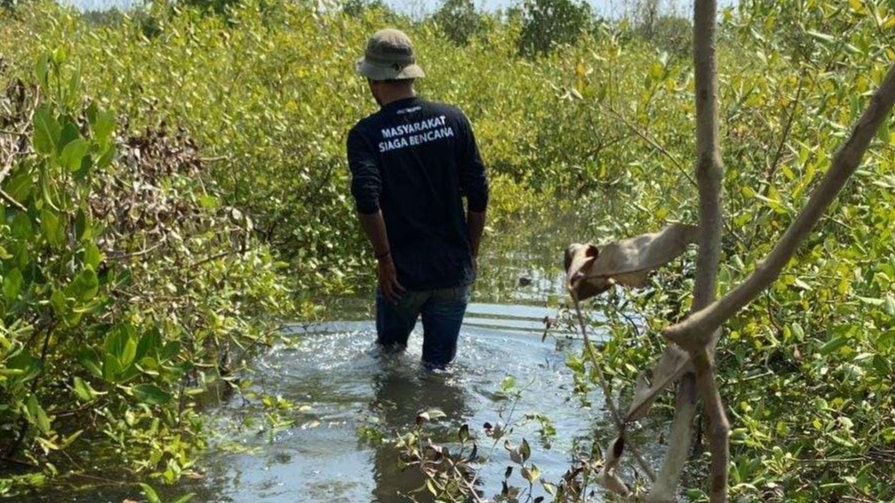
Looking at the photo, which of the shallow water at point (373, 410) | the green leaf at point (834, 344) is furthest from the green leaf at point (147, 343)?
the green leaf at point (834, 344)

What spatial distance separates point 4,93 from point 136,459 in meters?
1.64

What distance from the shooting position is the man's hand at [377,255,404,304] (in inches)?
251

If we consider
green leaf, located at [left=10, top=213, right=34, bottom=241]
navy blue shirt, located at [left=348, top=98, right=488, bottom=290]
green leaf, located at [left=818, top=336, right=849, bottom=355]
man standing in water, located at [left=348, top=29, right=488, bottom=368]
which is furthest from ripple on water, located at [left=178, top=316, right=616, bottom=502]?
green leaf, located at [left=818, top=336, right=849, bottom=355]

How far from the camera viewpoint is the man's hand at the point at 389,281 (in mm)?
6367

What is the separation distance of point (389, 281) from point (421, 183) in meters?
0.54

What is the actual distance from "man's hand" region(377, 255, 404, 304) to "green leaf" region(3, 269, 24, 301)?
8.57 ft

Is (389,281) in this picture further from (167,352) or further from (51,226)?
(51,226)

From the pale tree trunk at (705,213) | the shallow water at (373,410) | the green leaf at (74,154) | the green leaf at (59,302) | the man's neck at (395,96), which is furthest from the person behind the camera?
the man's neck at (395,96)

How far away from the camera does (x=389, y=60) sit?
622cm

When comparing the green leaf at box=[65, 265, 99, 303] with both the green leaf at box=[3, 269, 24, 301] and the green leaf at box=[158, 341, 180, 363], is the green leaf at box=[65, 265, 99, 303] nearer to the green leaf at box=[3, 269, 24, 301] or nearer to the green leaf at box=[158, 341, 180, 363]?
the green leaf at box=[3, 269, 24, 301]

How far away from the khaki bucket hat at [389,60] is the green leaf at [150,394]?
2492 mm

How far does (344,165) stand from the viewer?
30.0 feet

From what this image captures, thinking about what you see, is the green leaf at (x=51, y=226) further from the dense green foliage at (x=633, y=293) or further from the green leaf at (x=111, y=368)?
the green leaf at (x=111, y=368)

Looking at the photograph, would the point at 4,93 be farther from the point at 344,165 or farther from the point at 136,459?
the point at 344,165
